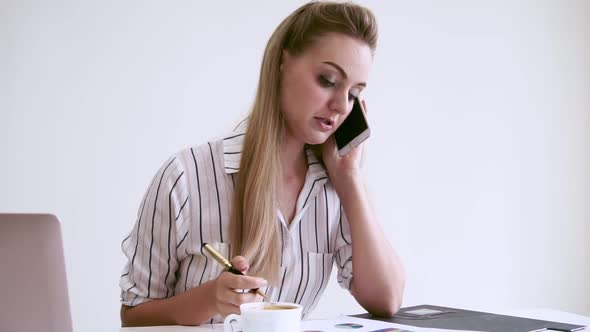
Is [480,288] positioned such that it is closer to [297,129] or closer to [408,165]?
[408,165]

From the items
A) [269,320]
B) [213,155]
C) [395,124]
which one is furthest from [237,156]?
[395,124]

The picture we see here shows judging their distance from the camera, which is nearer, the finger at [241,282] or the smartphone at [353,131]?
the finger at [241,282]

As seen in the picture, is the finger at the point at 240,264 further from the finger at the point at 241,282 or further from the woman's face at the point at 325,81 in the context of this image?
the woman's face at the point at 325,81

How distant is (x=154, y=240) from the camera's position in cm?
137

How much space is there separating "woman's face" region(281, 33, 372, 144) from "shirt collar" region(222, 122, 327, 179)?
5.0 inches

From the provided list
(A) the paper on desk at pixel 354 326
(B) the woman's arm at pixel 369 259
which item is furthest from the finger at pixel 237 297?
(B) the woman's arm at pixel 369 259

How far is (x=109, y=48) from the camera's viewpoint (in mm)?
2430

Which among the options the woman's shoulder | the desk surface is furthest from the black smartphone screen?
the desk surface

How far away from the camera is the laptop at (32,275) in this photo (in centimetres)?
75

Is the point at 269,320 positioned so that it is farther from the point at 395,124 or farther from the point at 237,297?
the point at 395,124

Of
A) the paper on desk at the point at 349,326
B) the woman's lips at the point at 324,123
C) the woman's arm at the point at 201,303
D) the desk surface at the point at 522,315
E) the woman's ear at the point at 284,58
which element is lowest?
the desk surface at the point at 522,315

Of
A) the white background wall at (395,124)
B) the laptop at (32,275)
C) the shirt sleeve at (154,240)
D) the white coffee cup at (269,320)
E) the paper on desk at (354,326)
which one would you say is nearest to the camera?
the laptop at (32,275)

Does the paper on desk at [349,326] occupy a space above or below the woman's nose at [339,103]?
below

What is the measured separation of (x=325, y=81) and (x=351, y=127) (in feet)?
0.64
